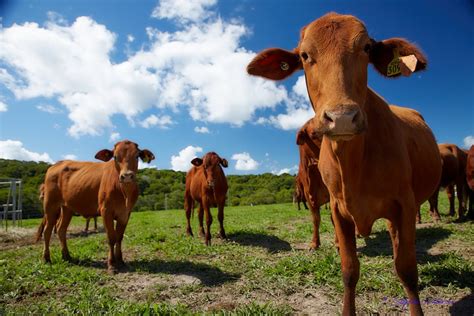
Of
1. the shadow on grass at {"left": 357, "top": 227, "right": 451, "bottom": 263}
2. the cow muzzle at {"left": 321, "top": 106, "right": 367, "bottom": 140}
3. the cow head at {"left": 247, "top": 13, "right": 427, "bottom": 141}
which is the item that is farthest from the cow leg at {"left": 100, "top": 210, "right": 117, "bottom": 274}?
the cow muzzle at {"left": 321, "top": 106, "right": 367, "bottom": 140}

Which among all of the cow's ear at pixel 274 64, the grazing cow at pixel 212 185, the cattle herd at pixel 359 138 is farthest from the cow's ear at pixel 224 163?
the cow's ear at pixel 274 64

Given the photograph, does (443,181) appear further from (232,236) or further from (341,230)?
(341,230)

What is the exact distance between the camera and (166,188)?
60125 mm

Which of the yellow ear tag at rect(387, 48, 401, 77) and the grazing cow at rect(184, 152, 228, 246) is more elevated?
the yellow ear tag at rect(387, 48, 401, 77)

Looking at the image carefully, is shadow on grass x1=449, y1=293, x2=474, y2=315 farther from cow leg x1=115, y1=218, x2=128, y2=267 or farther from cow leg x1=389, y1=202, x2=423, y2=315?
cow leg x1=115, y1=218, x2=128, y2=267

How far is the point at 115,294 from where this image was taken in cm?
504

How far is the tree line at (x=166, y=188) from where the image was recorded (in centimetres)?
4177

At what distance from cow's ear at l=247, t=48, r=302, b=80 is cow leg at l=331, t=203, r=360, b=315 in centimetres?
157

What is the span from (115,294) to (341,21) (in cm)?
468

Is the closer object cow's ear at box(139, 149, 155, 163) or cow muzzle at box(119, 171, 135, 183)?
cow muzzle at box(119, 171, 135, 183)

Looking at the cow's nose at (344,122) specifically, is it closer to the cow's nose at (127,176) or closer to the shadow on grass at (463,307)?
the shadow on grass at (463,307)

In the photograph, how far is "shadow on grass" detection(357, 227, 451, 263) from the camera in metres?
6.09

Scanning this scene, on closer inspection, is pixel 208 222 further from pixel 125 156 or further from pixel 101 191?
pixel 125 156

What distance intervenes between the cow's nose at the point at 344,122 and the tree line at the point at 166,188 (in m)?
33.5
